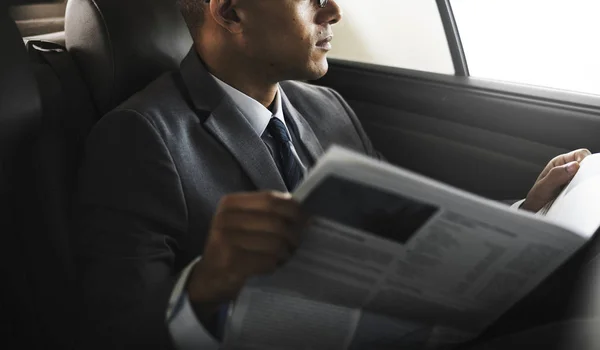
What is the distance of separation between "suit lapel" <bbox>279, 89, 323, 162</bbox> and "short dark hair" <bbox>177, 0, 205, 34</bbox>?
0.24 meters

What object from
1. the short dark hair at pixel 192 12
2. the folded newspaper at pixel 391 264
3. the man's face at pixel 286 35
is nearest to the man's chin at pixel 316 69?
the man's face at pixel 286 35

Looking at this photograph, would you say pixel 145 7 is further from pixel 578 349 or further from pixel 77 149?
pixel 578 349

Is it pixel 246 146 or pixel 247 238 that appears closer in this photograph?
pixel 247 238

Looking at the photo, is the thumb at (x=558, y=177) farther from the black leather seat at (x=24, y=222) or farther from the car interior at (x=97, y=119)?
the black leather seat at (x=24, y=222)

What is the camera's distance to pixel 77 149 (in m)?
1.18

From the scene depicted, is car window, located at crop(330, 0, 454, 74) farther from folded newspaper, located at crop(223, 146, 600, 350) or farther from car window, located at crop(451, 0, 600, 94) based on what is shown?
folded newspaper, located at crop(223, 146, 600, 350)

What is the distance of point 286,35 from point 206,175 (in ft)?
1.10

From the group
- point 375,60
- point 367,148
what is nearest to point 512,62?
point 375,60

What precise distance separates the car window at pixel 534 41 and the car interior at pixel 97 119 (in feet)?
0.31

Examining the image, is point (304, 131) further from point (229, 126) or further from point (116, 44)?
point (116, 44)

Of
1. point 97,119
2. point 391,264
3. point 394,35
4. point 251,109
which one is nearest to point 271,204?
point 391,264

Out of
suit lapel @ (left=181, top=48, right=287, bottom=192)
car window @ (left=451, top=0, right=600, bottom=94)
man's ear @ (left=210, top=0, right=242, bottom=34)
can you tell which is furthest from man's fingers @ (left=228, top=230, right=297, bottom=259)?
car window @ (left=451, top=0, right=600, bottom=94)

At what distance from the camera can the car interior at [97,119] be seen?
3.42 feet

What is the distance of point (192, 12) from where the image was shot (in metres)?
1.31
